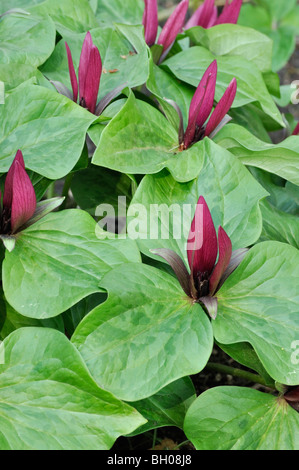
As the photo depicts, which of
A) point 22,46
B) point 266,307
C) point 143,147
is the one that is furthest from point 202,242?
point 22,46

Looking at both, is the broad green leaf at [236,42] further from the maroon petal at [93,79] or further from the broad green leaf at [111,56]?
the maroon petal at [93,79]

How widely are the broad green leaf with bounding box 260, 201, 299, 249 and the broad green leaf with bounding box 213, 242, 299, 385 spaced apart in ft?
0.53

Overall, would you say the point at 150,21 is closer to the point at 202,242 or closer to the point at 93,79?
the point at 93,79

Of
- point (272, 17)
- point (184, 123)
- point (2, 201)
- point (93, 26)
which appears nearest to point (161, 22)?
point (272, 17)

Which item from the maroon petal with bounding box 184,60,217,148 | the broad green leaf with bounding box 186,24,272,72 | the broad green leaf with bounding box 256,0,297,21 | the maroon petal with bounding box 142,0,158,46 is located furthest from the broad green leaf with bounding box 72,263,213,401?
the broad green leaf with bounding box 256,0,297,21

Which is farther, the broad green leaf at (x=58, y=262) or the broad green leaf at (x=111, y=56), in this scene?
the broad green leaf at (x=111, y=56)

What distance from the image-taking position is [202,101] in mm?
1092

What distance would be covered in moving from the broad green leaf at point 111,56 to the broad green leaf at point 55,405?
566mm

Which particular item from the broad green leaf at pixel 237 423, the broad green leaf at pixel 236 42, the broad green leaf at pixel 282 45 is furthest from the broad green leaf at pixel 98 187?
Answer: the broad green leaf at pixel 282 45

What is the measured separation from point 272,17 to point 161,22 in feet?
1.89

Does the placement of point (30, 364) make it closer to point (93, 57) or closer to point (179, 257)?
point (179, 257)

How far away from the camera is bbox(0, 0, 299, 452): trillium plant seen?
84cm

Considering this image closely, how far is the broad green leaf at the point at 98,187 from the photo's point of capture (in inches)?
51.0

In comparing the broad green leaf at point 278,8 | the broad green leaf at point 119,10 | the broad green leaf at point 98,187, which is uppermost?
the broad green leaf at point 119,10
